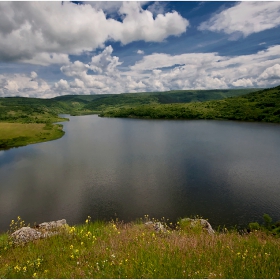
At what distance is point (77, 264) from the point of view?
7.40 metres

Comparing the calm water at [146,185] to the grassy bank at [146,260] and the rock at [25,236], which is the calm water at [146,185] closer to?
the rock at [25,236]

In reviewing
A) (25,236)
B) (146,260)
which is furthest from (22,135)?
(146,260)

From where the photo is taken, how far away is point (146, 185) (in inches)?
1679

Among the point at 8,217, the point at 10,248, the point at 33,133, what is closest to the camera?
the point at 10,248

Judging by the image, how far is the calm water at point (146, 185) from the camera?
3356 cm

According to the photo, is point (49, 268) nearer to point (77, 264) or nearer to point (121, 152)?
point (77, 264)

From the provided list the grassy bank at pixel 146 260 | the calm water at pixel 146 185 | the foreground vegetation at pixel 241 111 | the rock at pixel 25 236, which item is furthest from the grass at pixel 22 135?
the foreground vegetation at pixel 241 111

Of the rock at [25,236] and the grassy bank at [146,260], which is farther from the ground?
the grassy bank at [146,260]

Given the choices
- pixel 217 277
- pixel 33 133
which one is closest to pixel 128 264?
pixel 217 277

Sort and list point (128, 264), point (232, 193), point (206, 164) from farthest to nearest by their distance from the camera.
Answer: point (206, 164)
point (232, 193)
point (128, 264)

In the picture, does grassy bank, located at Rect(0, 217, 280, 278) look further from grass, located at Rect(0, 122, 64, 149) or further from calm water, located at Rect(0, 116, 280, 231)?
→ grass, located at Rect(0, 122, 64, 149)

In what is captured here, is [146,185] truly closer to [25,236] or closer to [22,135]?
[25,236]

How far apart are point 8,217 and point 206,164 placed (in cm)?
4448

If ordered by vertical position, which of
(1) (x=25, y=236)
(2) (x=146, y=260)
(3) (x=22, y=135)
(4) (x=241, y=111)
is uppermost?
(2) (x=146, y=260)
